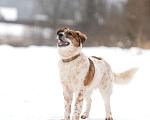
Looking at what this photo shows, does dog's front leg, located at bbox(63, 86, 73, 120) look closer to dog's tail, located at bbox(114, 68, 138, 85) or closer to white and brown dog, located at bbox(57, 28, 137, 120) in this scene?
white and brown dog, located at bbox(57, 28, 137, 120)

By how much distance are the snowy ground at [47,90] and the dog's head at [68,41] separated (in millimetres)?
1378

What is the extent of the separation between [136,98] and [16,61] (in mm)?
6267

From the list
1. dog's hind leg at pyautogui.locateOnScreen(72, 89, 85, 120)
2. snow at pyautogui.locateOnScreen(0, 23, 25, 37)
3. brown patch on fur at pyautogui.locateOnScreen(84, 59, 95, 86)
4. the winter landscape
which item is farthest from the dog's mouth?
snow at pyautogui.locateOnScreen(0, 23, 25, 37)

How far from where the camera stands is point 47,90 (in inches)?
266

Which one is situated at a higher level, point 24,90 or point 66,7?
point 66,7

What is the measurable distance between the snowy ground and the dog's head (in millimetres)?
1378

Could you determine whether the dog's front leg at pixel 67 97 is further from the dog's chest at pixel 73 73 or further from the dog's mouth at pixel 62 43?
the dog's mouth at pixel 62 43

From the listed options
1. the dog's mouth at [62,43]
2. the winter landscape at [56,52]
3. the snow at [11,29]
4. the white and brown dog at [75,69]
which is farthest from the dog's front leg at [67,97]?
the snow at [11,29]

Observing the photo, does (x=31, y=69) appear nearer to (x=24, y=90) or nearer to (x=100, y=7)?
(x=24, y=90)

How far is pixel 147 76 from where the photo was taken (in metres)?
8.30

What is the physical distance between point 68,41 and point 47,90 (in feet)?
11.5

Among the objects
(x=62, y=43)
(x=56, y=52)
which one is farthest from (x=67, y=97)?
(x=56, y=52)

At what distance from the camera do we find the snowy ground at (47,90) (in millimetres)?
4707

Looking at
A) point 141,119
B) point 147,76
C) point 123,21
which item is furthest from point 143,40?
point 141,119
